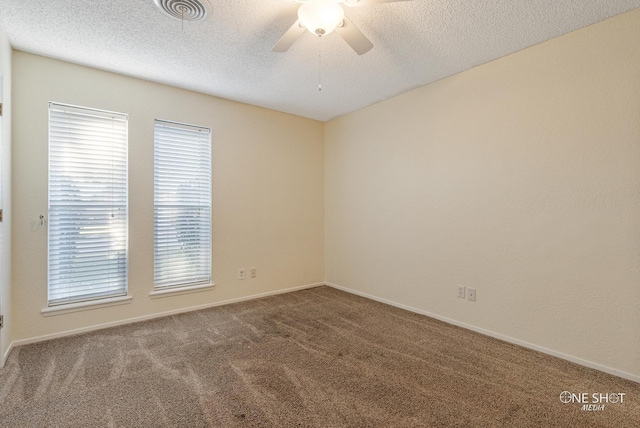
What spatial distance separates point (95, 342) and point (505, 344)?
3609 mm

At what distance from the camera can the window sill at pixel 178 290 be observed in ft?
10.9

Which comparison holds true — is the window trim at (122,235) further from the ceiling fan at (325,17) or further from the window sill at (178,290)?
the ceiling fan at (325,17)

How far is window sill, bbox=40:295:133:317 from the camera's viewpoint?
9.07ft

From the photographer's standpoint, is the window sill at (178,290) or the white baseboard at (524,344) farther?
the window sill at (178,290)

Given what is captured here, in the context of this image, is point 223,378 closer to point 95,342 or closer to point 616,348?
point 95,342

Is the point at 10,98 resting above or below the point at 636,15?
below

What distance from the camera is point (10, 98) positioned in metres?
2.55

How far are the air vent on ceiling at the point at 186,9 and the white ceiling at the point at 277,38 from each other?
8cm

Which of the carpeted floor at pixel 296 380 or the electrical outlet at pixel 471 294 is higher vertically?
the electrical outlet at pixel 471 294

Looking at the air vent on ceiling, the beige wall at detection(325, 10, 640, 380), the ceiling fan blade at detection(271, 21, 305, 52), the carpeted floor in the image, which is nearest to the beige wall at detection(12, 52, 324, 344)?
the carpeted floor

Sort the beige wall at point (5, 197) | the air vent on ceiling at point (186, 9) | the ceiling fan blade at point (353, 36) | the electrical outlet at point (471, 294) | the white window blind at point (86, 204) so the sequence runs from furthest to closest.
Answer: the electrical outlet at point (471, 294), the white window blind at point (86, 204), the beige wall at point (5, 197), the air vent on ceiling at point (186, 9), the ceiling fan blade at point (353, 36)

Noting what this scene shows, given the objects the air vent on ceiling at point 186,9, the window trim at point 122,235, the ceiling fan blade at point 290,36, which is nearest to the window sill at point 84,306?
the window trim at point 122,235

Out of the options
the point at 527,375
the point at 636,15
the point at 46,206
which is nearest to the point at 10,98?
the point at 46,206

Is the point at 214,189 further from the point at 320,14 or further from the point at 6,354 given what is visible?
the point at 320,14
